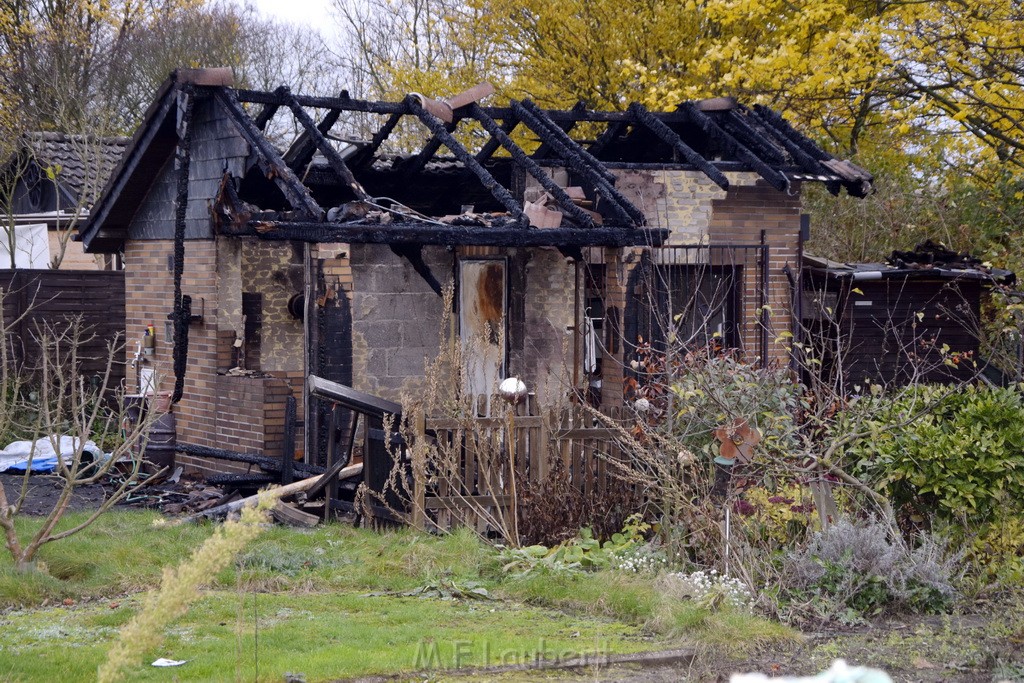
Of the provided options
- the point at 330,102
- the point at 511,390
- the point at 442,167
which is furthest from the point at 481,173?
the point at 511,390

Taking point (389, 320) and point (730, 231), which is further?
point (730, 231)

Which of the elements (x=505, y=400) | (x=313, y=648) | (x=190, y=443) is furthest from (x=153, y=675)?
(x=190, y=443)

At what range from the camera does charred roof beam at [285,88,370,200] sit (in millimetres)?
11284

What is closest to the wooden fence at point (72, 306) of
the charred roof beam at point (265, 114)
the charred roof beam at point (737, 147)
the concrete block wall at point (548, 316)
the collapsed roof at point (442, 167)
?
the collapsed roof at point (442, 167)

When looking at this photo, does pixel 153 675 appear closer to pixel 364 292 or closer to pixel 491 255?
pixel 364 292

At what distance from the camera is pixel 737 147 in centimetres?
1375

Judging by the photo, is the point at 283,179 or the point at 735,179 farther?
the point at 735,179

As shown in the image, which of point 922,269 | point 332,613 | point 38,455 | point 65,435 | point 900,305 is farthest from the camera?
point 900,305

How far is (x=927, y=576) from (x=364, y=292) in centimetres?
664

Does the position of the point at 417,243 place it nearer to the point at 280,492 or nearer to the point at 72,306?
the point at 280,492

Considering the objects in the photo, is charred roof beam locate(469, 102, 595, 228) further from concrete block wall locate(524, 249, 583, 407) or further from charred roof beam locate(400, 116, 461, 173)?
concrete block wall locate(524, 249, 583, 407)

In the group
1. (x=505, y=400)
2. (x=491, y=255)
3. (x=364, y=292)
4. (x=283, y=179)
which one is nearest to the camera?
(x=505, y=400)

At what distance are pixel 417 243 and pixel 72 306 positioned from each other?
6.67m

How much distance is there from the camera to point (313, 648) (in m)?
6.38
